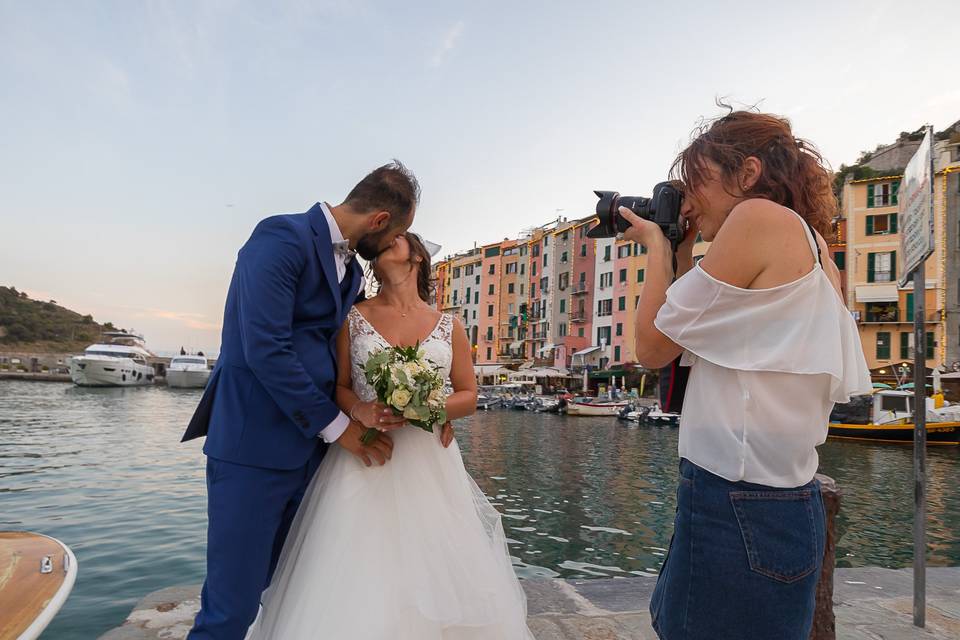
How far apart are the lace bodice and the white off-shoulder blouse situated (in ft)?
4.86

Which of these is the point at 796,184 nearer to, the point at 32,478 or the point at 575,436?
the point at 32,478

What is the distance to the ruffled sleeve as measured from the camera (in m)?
1.41

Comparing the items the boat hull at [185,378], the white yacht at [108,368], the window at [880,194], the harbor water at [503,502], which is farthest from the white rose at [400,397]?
the boat hull at [185,378]

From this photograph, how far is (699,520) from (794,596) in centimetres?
25

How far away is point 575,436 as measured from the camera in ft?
76.4

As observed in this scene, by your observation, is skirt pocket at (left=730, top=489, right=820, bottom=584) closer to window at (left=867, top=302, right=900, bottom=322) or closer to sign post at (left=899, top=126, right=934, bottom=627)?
sign post at (left=899, top=126, right=934, bottom=627)

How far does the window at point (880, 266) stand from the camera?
36.1 meters

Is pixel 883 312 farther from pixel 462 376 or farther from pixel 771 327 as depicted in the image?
pixel 771 327

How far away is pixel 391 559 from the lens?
250 centimetres

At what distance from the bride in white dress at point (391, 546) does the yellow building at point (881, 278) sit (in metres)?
37.7

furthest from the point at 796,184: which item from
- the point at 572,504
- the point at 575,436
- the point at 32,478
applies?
the point at 575,436

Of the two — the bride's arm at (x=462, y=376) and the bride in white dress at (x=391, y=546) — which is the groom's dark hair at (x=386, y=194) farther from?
the bride's arm at (x=462, y=376)

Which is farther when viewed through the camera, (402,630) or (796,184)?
(402,630)

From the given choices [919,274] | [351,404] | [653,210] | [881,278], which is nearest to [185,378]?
[881,278]
